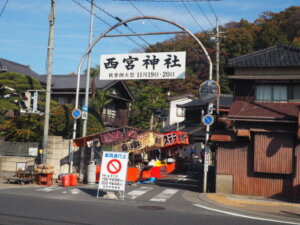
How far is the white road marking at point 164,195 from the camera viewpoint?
46.7ft

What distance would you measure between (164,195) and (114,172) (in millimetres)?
2970

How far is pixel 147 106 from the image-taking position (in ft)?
141

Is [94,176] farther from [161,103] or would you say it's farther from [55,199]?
[161,103]

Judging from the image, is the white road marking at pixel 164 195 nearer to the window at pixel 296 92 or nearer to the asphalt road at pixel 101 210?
the asphalt road at pixel 101 210

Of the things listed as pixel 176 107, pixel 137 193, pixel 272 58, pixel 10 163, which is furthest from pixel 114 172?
pixel 176 107

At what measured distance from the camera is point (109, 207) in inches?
462

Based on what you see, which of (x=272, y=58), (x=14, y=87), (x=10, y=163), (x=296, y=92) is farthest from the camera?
(x=14, y=87)

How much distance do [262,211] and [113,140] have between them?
364 inches

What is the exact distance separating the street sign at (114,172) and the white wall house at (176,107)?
1514 inches

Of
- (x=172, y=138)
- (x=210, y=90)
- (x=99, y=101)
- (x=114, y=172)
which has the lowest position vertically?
(x=114, y=172)

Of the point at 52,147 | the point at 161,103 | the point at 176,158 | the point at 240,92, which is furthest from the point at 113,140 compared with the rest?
the point at 161,103

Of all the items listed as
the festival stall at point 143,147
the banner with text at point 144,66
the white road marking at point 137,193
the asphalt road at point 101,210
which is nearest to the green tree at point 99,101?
the festival stall at point 143,147

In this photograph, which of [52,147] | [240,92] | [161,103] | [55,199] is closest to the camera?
[55,199]

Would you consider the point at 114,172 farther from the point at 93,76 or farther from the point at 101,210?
the point at 93,76
